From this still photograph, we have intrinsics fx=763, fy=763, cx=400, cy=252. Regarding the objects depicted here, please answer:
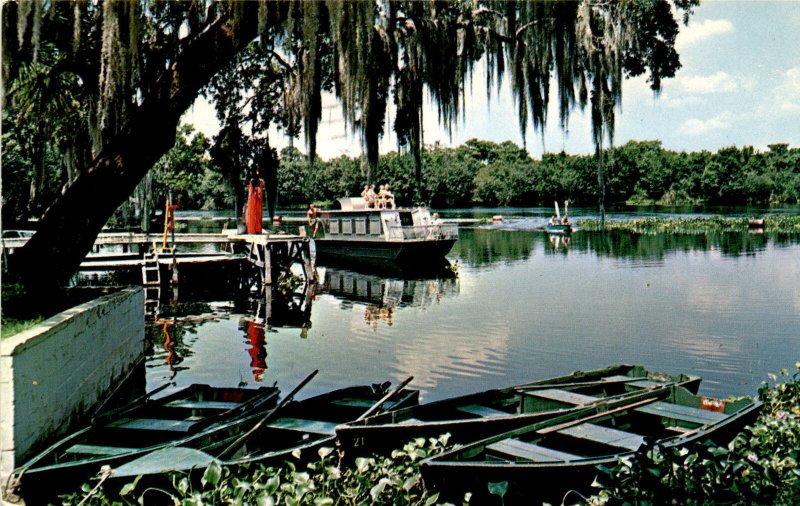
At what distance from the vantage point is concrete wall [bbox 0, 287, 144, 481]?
6863 mm

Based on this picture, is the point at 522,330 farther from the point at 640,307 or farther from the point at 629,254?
the point at 629,254

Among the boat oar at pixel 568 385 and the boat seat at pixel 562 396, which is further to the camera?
the boat oar at pixel 568 385

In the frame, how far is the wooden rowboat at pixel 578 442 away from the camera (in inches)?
253

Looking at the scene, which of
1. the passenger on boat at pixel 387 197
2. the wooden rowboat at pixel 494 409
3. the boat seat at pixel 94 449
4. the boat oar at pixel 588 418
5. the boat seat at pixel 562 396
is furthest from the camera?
the passenger on boat at pixel 387 197

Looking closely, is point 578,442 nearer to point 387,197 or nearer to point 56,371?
point 56,371

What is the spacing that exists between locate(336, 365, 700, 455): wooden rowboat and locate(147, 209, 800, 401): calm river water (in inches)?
117

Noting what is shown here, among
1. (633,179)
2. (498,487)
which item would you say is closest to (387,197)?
(498,487)

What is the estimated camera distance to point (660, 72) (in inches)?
437

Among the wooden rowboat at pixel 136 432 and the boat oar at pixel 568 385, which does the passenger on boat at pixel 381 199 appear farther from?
the boat oar at pixel 568 385

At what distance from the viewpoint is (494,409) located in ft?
29.8

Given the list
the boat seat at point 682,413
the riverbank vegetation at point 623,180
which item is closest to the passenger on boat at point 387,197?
the boat seat at point 682,413

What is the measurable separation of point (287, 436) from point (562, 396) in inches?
131

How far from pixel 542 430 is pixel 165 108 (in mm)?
5998

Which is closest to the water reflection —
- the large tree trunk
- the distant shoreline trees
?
the large tree trunk
